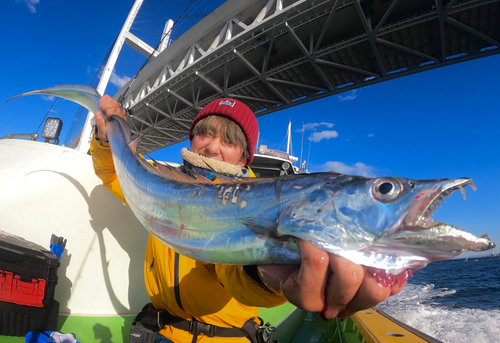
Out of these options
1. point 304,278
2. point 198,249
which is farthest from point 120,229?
point 304,278

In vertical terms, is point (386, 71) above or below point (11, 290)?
above

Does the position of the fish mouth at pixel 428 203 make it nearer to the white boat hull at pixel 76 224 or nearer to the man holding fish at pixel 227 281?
the man holding fish at pixel 227 281

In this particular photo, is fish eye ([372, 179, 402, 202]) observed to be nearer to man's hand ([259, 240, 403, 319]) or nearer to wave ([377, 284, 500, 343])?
man's hand ([259, 240, 403, 319])

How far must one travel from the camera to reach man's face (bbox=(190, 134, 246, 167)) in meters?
2.03

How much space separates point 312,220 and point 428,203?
377 millimetres

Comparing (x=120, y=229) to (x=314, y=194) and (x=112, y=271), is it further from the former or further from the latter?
(x=314, y=194)

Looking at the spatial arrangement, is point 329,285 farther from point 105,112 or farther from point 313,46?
point 313,46

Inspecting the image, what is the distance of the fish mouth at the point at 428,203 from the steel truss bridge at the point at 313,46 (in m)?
5.88

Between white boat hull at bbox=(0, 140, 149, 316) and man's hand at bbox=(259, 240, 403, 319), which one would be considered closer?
man's hand at bbox=(259, 240, 403, 319)

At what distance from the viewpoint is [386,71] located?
31.8 ft

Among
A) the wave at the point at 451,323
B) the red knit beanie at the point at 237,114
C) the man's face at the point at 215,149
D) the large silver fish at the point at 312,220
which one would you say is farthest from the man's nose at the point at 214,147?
the wave at the point at 451,323

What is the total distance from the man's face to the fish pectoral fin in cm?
113

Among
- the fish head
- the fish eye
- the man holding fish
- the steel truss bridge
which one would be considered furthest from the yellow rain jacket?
the steel truss bridge

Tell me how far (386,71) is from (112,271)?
1137 centimetres
